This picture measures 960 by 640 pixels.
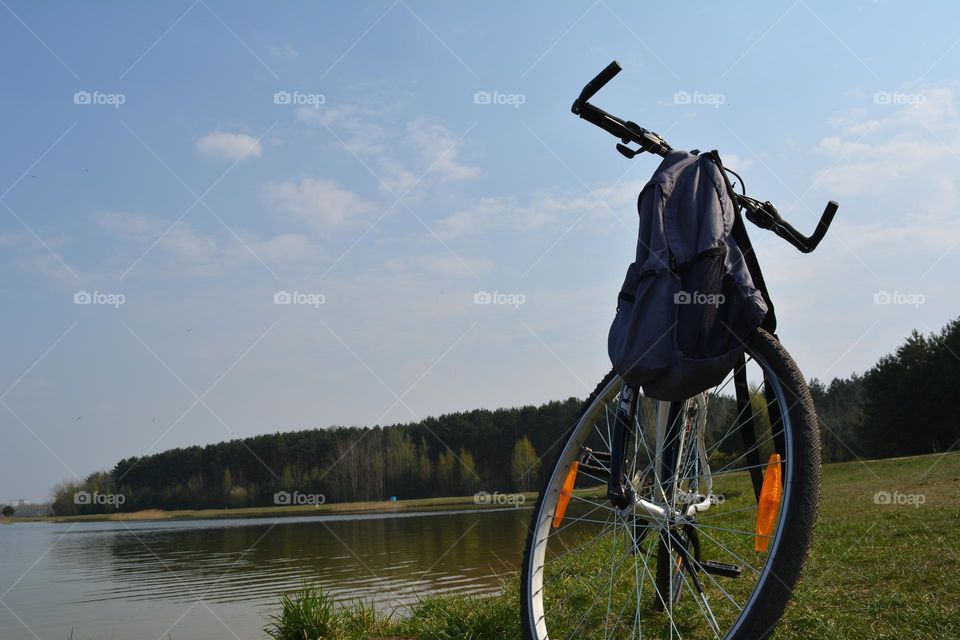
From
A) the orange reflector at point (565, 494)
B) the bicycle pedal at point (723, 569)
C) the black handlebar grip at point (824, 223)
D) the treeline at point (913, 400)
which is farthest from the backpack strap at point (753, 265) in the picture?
the treeline at point (913, 400)

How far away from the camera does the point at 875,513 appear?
7.11m

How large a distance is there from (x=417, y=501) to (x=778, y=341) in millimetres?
57396

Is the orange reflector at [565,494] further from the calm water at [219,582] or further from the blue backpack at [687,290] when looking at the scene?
the calm water at [219,582]

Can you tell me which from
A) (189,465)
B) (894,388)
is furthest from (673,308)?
(189,465)

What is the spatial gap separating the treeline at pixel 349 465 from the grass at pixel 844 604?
41013mm

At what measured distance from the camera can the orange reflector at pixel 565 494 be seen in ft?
10.0

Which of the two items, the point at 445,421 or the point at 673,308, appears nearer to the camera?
the point at 673,308

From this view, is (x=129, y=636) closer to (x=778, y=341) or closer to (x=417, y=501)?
(x=778, y=341)

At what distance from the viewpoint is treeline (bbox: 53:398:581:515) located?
2050 inches

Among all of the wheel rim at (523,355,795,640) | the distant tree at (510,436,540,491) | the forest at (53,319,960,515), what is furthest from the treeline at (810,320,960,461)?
the wheel rim at (523,355,795,640)

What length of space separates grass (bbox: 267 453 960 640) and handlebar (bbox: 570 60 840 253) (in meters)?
1.46

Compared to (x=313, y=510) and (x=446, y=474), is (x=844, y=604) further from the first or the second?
(x=313, y=510)

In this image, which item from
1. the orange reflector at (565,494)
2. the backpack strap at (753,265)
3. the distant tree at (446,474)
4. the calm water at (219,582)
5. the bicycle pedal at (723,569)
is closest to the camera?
the backpack strap at (753,265)

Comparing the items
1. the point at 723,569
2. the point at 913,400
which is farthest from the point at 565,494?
the point at 913,400
